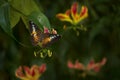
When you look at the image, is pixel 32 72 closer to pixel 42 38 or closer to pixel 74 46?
pixel 42 38

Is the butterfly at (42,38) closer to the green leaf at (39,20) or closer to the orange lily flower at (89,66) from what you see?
the green leaf at (39,20)

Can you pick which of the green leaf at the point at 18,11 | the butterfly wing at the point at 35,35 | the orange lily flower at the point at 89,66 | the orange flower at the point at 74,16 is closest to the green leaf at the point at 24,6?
the green leaf at the point at 18,11

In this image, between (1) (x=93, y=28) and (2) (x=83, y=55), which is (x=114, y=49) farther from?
(1) (x=93, y=28)

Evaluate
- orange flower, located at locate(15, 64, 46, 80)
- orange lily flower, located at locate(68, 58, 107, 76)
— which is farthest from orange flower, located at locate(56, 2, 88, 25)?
orange lily flower, located at locate(68, 58, 107, 76)

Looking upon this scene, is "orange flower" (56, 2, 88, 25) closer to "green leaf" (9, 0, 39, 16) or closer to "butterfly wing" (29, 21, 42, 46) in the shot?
"green leaf" (9, 0, 39, 16)

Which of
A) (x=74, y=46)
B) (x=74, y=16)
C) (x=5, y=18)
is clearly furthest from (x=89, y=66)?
(x=5, y=18)

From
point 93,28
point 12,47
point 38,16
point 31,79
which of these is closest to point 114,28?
point 93,28
